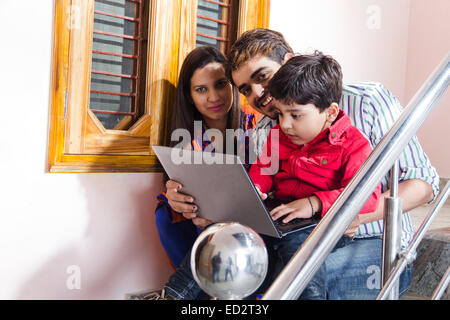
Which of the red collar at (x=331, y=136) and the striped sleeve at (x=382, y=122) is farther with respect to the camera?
the striped sleeve at (x=382, y=122)

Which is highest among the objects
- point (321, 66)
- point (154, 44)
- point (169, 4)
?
point (169, 4)

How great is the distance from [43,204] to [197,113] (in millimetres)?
751

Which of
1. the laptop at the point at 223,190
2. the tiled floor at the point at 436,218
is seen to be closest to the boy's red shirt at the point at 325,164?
the laptop at the point at 223,190

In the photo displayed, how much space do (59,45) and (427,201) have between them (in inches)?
57.6

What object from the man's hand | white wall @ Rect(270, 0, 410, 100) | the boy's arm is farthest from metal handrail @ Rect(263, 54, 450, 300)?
white wall @ Rect(270, 0, 410, 100)

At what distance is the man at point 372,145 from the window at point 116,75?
0.35 m

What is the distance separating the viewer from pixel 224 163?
112cm

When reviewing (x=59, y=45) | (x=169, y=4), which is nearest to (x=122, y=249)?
(x=59, y=45)

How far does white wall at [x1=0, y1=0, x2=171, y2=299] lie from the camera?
1.56 meters

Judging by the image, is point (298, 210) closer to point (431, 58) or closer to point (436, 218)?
point (436, 218)

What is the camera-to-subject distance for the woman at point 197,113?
1.79m

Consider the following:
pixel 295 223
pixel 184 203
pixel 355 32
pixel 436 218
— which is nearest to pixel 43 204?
pixel 184 203

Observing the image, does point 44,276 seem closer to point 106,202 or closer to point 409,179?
point 106,202

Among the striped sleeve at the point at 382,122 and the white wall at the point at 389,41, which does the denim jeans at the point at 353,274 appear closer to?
the striped sleeve at the point at 382,122
